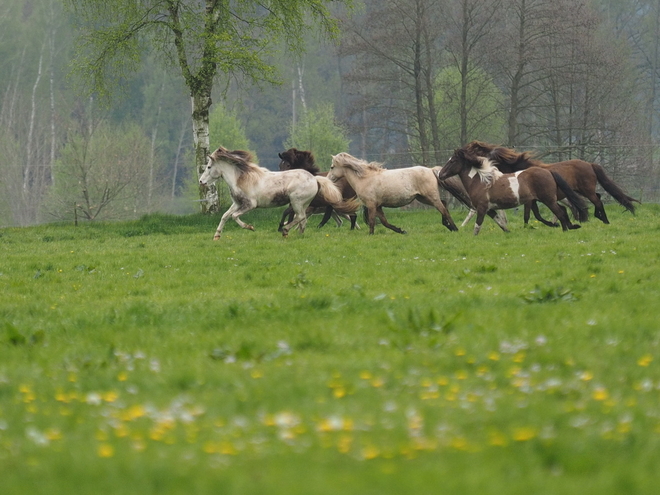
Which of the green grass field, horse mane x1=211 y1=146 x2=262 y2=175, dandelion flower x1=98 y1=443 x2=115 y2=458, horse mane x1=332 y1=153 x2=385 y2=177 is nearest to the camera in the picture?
the green grass field

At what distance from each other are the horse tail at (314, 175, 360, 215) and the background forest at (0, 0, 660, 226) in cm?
956

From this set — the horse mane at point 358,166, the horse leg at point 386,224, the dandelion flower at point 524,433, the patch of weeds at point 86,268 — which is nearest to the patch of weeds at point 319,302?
the dandelion flower at point 524,433

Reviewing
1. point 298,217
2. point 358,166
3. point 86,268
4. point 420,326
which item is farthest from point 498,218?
point 420,326

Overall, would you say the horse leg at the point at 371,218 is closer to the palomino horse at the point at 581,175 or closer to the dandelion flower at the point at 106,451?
the palomino horse at the point at 581,175

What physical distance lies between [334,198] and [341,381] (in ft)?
48.1

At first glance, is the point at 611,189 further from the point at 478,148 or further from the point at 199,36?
the point at 199,36

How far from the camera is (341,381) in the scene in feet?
19.3

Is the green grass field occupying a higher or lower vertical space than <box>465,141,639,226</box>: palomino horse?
lower

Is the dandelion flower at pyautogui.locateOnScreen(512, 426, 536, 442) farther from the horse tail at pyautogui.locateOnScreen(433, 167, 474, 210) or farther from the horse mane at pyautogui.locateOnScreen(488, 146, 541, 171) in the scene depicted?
the horse tail at pyautogui.locateOnScreen(433, 167, 474, 210)

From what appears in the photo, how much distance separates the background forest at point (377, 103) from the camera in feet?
129

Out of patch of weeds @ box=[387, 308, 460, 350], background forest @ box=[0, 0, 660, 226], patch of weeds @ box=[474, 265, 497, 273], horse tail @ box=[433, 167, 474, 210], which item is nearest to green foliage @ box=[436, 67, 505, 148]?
background forest @ box=[0, 0, 660, 226]

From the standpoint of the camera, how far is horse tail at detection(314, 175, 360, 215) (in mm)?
20297

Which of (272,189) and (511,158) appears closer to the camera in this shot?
(511,158)

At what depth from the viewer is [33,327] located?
9242 mm
